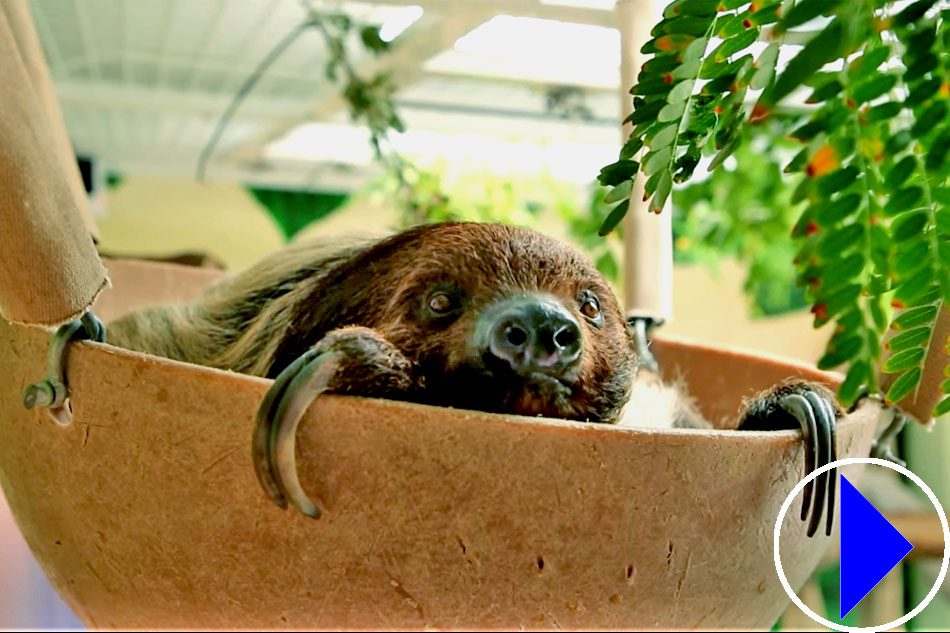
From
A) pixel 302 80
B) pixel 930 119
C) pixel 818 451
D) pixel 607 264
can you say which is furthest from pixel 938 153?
pixel 302 80

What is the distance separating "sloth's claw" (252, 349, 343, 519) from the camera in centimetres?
52

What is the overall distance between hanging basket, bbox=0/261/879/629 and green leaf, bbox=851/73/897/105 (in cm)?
22

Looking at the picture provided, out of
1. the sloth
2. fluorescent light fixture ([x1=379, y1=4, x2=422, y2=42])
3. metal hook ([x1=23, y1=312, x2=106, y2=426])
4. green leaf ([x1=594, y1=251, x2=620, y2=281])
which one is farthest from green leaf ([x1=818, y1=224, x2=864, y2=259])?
green leaf ([x1=594, y1=251, x2=620, y2=281])

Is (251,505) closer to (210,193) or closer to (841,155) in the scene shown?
(841,155)

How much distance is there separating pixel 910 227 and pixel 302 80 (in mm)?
1628

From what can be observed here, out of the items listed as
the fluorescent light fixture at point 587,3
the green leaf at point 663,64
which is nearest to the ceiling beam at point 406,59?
the fluorescent light fixture at point 587,3

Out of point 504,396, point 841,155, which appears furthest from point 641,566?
point 841,155

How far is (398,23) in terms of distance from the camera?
1.55m

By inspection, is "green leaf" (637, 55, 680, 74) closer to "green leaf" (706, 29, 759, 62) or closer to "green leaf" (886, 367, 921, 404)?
"green leaf" (706, 29, 759, 62)

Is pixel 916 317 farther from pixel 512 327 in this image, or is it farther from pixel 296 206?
pixel 296 206

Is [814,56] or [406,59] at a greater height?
Answer: [406,59]

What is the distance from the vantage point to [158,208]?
9.99 feet

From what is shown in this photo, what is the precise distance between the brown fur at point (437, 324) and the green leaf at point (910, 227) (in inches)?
11.7

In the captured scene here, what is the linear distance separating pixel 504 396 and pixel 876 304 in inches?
11.3
